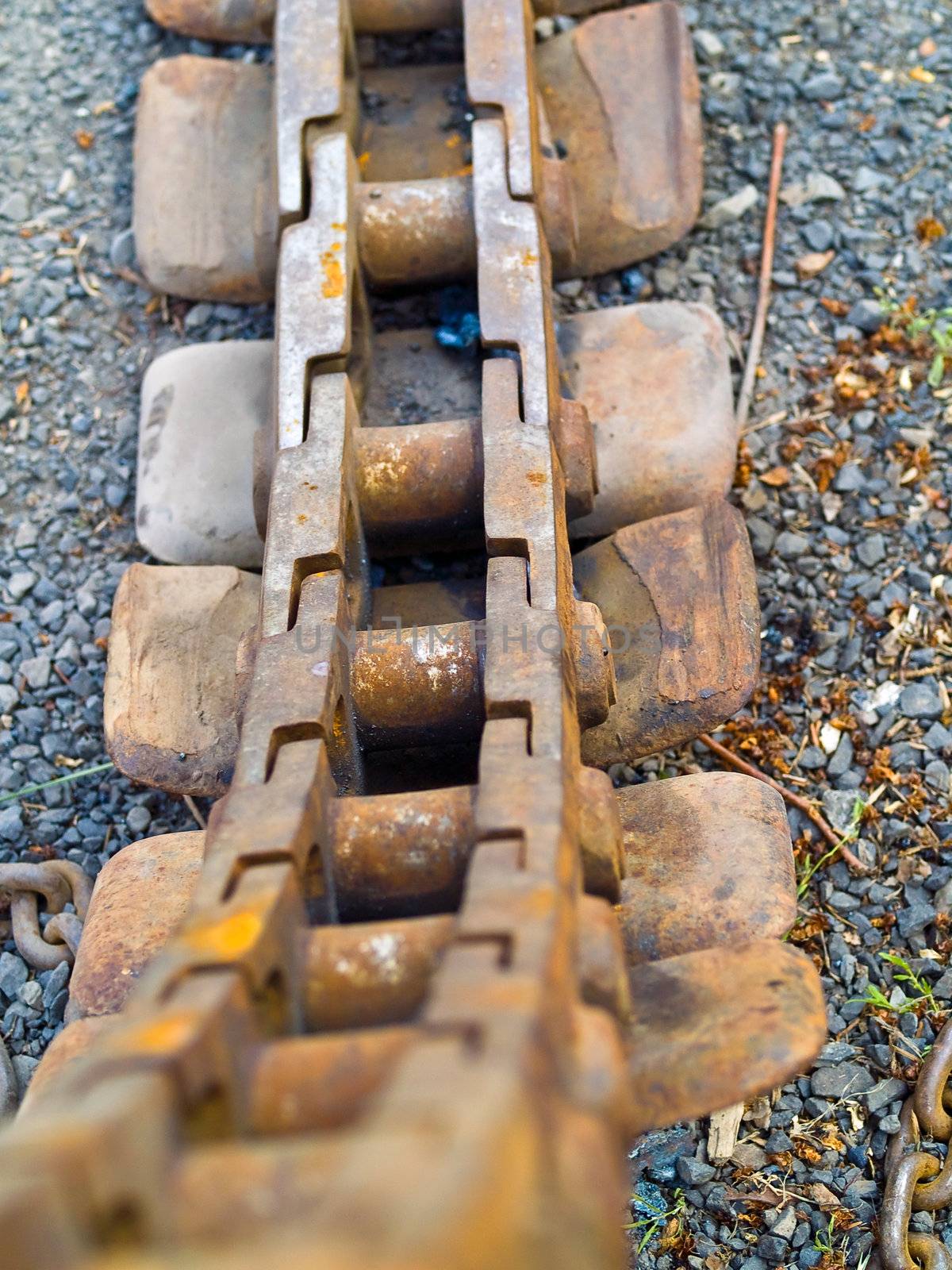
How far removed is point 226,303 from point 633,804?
79.6 inches

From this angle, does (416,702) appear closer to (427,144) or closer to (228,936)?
(228,936)

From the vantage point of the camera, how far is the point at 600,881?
7.34ft

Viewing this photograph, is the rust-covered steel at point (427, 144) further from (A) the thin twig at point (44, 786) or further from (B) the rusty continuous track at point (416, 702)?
(A) the thin twig at point (44, 786)

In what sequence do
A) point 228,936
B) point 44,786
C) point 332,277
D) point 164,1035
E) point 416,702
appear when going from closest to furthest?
point 164,1035 → point 228,936 → point 416,702 → point 332,277 → point 44,786

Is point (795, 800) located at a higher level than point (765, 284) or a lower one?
lower

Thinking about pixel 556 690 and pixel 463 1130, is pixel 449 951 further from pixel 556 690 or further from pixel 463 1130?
pixel 556 690

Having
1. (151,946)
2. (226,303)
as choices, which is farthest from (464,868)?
(226,303)

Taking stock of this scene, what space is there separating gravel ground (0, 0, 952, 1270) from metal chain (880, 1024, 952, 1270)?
5 centimetres

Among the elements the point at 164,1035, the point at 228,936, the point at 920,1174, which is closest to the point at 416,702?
the point at 228,936

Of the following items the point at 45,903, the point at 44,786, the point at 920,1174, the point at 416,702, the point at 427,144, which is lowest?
the point at 920,1174

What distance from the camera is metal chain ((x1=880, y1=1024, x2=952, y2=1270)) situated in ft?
8.39

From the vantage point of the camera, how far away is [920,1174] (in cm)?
265

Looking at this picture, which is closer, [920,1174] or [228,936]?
[228,936]

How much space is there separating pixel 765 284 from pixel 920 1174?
2394mm
